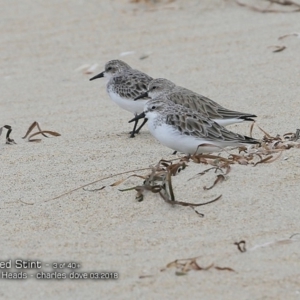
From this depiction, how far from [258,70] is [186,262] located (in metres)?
3.84

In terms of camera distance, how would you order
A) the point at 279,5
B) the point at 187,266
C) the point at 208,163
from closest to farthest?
the point at 187,266, the point at 208,163, the point at 279,5

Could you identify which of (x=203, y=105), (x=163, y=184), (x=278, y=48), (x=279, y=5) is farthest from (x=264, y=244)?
(x=279, y=5)

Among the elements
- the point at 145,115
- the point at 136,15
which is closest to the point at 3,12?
the point at 136,15

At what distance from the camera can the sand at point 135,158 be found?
373 centimetres

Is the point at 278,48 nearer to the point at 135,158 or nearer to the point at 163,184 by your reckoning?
the point at 135,158

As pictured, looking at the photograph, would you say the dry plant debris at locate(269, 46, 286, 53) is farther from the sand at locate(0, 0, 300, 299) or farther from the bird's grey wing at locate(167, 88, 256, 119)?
the bird's grey wing at locate(167, 88, 256, 119)

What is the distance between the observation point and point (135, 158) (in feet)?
17.7

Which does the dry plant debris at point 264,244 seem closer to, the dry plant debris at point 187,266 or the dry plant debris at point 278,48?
the dry plant debris at point 187,266

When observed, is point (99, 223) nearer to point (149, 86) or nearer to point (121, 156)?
point (121, 156)

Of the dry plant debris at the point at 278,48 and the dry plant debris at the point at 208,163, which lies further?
the dry plant debris at the point at 278,48

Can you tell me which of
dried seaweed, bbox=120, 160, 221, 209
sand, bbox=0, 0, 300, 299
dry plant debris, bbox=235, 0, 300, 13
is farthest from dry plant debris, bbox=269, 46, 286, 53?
dried seaweed, bbox=120, 160, 221, 209

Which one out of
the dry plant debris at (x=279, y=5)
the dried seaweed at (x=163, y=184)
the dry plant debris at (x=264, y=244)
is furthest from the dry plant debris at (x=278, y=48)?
the dry plant debris at (x=264, y=244)

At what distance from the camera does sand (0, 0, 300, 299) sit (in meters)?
3.73

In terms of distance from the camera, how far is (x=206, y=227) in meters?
4.11
